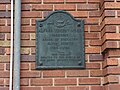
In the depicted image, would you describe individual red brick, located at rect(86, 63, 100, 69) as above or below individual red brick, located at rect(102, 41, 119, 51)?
below

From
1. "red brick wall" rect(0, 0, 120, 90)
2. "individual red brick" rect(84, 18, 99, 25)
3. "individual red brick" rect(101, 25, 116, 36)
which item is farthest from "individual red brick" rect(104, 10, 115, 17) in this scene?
"individual red brick" rect(84, 18, 99, 25)

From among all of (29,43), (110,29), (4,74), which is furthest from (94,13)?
(4,74)

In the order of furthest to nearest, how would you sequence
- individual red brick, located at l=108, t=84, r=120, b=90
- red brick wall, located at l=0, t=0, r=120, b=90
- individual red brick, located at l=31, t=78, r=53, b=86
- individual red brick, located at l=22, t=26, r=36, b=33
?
individual red brick, located at l=22, t=26, r=36, b=33
individual red brick, located at l=31, t=78, r=53, b=86
red brick wall, located at l=0, t=0, r=120, b=90
individual red brick, located at l=108, t=84, r=120, b=90

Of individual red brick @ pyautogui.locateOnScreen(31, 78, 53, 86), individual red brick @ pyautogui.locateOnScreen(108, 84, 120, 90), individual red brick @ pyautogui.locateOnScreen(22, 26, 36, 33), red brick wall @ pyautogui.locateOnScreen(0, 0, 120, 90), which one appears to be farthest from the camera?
individual red brick @ pyautogui.locateOnScreen(22, 26, 36, 33)

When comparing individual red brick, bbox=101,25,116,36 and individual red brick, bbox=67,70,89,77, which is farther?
individual red brick, bbox=67,70,89,77

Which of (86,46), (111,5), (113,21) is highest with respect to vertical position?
(111,5)

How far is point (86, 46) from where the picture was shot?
3.00m

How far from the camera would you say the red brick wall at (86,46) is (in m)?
2.80

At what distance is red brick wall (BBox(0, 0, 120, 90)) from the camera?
9.19 ft

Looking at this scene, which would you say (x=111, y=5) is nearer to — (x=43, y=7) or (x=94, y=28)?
(x=94, y=28)

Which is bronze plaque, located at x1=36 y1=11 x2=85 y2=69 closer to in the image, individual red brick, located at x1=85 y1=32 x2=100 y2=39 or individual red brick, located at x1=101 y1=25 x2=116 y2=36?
individual red brick, located at x1=85 y1=32 x2=100 y2=39

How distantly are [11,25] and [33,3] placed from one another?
1.01 feet

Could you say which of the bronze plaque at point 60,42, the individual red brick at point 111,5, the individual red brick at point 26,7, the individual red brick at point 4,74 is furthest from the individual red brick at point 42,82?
the individual red brick at point 111,5

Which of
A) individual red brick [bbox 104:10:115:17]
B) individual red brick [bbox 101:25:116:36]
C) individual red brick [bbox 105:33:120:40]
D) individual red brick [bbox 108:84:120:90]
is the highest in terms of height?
individual red brick [bbox 104:10:115:17]
